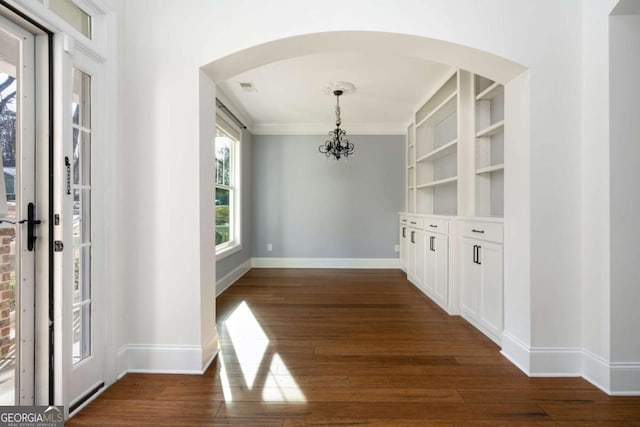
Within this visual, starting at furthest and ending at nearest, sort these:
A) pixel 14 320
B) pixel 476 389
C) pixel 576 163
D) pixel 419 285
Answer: pixel 419 285, pixel 576 163, pixel 476 389, pixel 14 320

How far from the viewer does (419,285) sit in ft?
14.0

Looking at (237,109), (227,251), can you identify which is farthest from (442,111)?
(227,251)

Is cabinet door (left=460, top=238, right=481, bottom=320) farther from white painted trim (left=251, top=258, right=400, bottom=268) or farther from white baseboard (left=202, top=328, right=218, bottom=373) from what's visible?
white painted trim (left=251, top=258, right=400, bottom=268)

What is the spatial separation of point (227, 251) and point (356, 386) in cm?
292

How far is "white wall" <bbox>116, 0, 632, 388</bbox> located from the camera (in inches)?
79.4

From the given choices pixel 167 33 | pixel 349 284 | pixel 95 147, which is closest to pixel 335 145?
pixel 349 284

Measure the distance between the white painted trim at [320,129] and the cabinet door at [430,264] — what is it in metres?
2.36

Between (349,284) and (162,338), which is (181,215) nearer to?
(162,338)

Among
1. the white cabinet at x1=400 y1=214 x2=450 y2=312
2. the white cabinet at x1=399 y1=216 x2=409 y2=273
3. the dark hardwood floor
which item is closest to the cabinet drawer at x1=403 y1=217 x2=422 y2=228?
the white cabinet at x1=400 y1=214 x2=450 y2=312

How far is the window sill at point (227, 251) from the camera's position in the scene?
4.03 meters

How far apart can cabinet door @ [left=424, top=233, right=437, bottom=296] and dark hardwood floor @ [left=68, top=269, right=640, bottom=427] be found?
750mm

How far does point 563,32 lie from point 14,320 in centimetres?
346

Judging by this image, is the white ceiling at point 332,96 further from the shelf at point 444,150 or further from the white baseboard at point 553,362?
the white baseboard at point 553,362

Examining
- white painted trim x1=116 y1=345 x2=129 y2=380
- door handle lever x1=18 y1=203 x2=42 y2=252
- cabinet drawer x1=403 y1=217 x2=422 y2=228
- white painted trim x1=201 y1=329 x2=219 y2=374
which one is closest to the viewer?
door handle lever x1=18 y1=203 x2=42 y2=252
